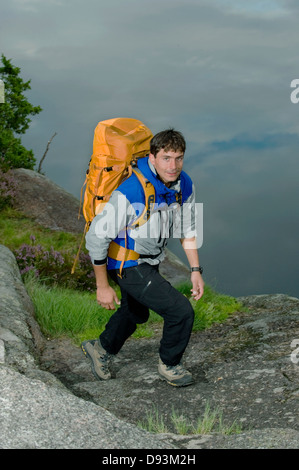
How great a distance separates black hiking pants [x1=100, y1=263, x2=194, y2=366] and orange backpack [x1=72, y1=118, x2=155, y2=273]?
270 mm

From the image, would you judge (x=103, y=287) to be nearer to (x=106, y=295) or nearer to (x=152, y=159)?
Answer: (x=106, y=295)

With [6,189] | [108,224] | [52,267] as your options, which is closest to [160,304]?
[108,224]

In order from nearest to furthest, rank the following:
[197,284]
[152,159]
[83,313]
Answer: [152,159], [197,284], [83,313]

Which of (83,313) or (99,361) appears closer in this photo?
(99,361)

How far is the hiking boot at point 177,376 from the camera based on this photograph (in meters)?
5.70

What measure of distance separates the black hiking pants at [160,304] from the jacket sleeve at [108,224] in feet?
1.10

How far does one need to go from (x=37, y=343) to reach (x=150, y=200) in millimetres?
2919

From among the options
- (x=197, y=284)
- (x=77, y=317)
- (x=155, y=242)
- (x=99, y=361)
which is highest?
(x=155, y=242)

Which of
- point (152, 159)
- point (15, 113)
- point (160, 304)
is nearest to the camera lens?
point (152, 159)

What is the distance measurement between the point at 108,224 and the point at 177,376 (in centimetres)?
178

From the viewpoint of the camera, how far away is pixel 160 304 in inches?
205

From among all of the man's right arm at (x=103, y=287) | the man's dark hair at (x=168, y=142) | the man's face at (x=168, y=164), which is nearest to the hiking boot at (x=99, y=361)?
the man's right arm at (x=103, y=287)
